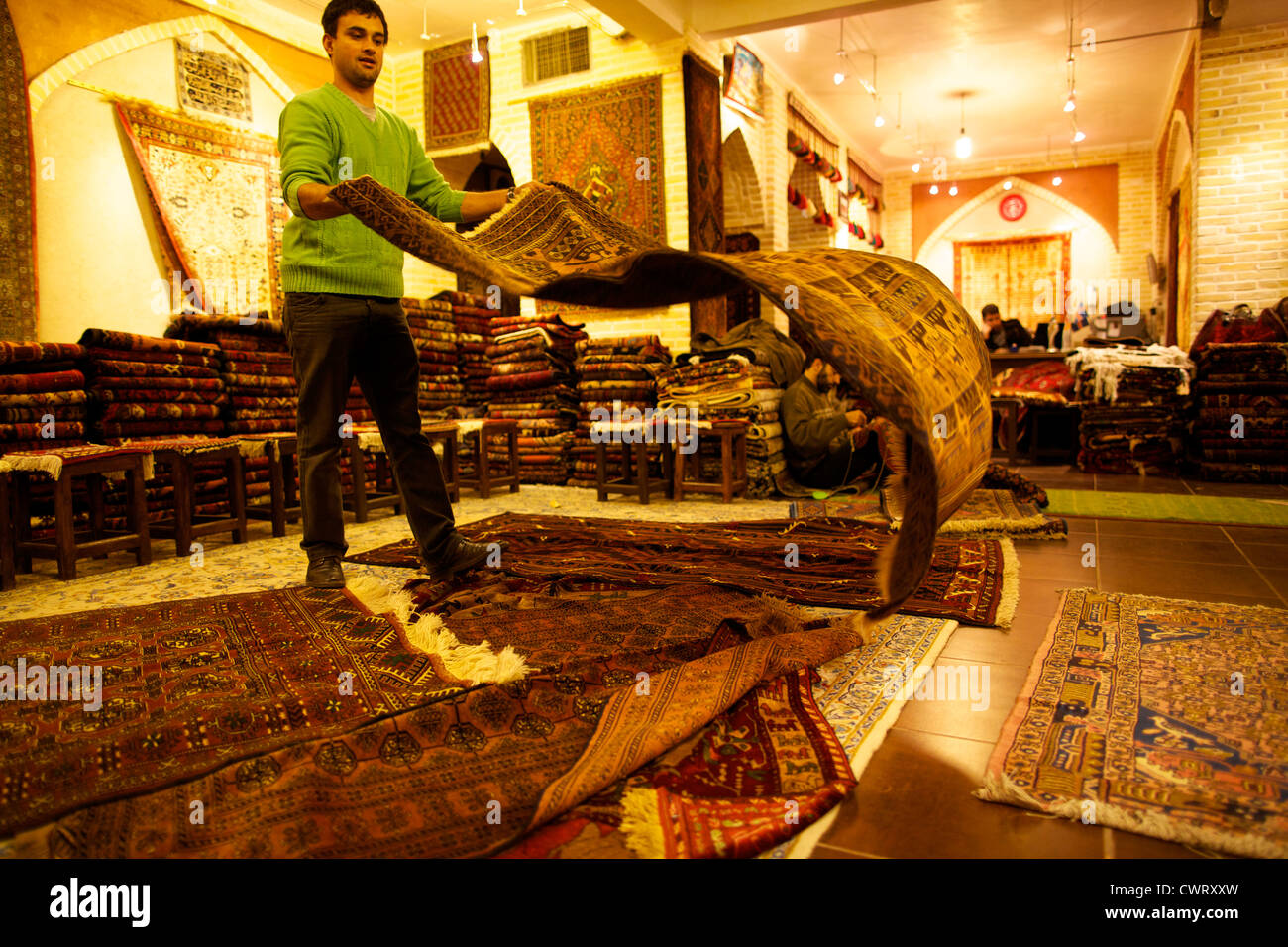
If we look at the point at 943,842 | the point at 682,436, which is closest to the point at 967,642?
the point at 943,842

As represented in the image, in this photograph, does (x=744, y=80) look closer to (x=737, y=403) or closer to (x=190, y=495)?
(x=737, y=403)

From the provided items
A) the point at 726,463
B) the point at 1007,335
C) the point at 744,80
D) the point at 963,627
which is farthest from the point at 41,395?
the point at 1007,335

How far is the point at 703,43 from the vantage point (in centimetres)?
698

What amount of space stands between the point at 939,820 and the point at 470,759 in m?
0.82

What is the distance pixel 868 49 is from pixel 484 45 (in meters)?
3.95

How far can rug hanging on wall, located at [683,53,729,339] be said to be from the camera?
6633 mm

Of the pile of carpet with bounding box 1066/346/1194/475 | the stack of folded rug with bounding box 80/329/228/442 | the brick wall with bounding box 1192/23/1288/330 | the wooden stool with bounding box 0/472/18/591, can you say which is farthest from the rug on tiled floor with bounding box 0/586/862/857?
the brick wall with bounding box 1192/23/1288/330

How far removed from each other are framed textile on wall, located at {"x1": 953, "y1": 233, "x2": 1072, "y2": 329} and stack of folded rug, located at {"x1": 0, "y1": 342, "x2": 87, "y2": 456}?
13240 millimetres

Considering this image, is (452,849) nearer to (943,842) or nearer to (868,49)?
(943,842)

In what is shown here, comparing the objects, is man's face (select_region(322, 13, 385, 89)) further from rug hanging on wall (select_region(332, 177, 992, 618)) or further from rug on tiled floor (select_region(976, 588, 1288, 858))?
rug on tiled floor (select_region(976, 588, 1288, 858))

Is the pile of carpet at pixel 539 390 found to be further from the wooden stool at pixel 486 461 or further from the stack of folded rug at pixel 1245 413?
the stack of folded rug at pixel 1245 413

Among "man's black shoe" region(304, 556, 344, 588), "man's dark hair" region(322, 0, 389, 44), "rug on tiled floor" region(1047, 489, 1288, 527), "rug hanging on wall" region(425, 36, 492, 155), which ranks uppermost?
"rug hanging on wall" region(425, 36, 492, 155)

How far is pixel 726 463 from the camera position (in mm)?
5176
